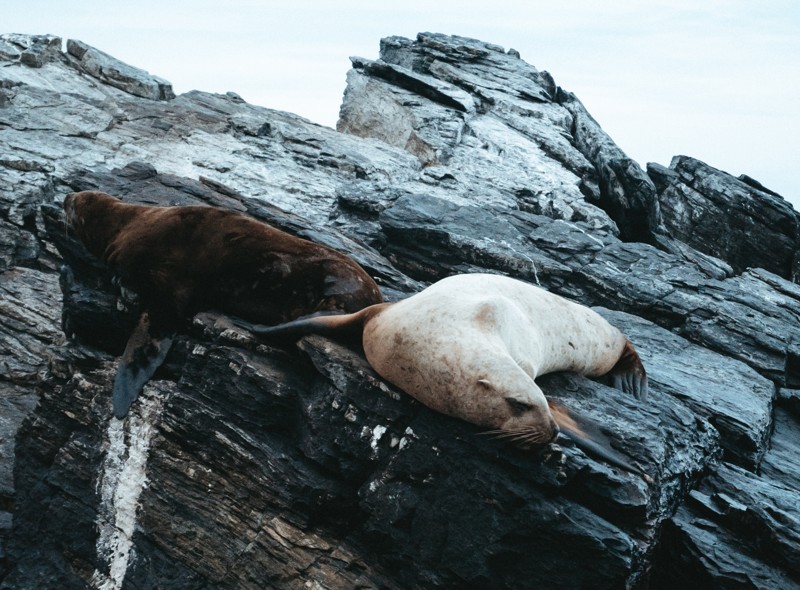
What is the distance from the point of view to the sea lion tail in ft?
20.4

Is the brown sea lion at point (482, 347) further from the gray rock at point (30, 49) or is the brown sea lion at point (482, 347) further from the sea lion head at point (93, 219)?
the gray rock at point (30, 49)

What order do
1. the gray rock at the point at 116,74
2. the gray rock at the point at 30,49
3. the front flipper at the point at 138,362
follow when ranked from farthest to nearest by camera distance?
the gray rock at the point at 116,74
the gray rock at the point at 30,49
the front flipper at the point at 138,362

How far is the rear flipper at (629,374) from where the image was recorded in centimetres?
704

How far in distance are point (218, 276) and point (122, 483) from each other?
1.89 meters

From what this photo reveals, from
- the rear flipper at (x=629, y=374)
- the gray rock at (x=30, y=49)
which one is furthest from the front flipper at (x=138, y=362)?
the gray rock at (x=30, y=49)

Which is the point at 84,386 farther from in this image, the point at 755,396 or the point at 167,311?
the point at 755,396

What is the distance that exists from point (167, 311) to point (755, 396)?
19.5 ft

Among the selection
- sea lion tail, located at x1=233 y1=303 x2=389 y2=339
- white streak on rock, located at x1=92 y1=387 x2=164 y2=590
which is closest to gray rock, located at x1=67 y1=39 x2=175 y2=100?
white streak on rock, located at x1=92 y1=387 x2=164 y2=590

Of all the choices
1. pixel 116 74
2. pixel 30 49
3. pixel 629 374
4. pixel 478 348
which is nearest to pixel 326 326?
pixel 478 348

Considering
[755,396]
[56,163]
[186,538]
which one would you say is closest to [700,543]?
[755,396]

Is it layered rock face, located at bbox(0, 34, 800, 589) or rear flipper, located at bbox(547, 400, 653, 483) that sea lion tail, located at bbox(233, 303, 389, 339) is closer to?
layered rock face, located at bbox(0, 34, 800, 589)

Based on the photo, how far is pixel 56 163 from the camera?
1192 centimetres

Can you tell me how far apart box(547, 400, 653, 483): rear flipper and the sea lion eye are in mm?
402

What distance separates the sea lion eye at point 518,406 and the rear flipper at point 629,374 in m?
2.19
